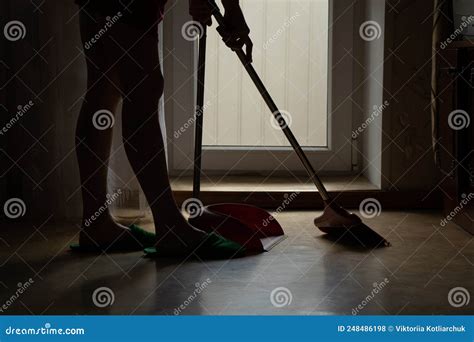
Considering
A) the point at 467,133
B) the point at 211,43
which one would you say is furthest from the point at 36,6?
the point at 467,133

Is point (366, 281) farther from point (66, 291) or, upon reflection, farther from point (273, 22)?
point (273, 22)

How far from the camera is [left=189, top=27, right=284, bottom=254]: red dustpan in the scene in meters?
2.21

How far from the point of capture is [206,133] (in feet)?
10.5

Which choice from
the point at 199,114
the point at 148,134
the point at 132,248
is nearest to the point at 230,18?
the point at 199,114

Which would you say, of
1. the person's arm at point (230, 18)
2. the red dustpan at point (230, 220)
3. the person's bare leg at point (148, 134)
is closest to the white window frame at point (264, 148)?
the red dustpan at point (230, 220)

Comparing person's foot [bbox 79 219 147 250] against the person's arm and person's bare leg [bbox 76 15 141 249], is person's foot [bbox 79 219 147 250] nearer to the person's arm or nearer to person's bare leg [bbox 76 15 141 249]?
person's bare leg [bbox 76 15 141 249]

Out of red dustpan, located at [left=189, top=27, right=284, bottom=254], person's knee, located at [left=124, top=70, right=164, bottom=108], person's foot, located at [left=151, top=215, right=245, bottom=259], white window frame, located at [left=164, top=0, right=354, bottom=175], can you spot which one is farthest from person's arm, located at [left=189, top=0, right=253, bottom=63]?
white window frame, located at [left=164, top=0, right=354, bottom=175]

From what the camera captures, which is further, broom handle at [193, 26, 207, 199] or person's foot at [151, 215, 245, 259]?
broom handle at [193, 26, 207, 199]

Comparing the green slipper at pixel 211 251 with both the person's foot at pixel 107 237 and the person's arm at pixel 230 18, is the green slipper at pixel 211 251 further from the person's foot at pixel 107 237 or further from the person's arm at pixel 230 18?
the person's arm at pixel 230 18

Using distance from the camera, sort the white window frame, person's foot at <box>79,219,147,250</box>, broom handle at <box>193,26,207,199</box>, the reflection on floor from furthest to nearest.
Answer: the white window frame → broom handle at <box>193,26,207,199</box> → person's foot at <box>79,219,147,250</box> → the reflection on floor

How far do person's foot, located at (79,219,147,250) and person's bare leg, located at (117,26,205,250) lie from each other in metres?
0.13

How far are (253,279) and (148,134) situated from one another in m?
0.42

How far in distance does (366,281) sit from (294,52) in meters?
1.45

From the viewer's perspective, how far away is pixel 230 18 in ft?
7.27
